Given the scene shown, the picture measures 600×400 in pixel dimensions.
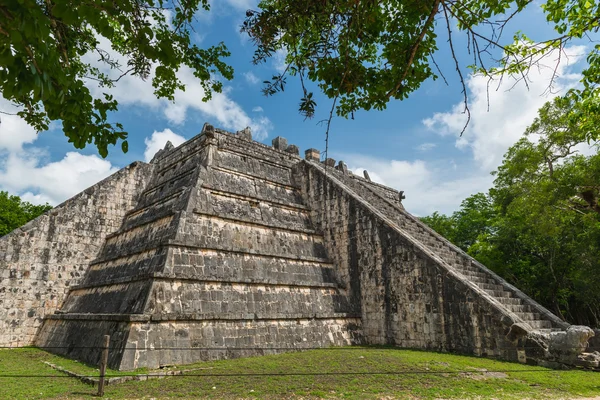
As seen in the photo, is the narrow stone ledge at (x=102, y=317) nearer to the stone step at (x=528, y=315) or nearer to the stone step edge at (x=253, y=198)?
the stone step edge at (x=253, y=198)

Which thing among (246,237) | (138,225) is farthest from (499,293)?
(138,225)

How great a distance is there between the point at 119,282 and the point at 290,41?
9.28 metres

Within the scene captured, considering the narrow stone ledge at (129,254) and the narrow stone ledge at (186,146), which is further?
the narrow stone ledge at (186,146)

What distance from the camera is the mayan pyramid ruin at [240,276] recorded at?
9.70 metres

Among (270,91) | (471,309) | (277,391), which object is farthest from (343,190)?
(270,91)

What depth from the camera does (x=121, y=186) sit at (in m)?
16.3

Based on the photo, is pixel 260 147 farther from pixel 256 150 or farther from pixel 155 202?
pixel 155 202

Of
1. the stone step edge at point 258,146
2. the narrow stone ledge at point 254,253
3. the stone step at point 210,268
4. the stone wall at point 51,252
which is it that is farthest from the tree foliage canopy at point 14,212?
the narrow stone ledge at point 254,253

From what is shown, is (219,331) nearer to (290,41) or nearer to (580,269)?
(290,41)

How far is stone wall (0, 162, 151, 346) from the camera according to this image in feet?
42.3

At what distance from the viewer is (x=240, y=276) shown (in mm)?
11672

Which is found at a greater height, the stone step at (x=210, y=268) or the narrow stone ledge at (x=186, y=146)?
the narrow stone ledge at (x=186, y=146)

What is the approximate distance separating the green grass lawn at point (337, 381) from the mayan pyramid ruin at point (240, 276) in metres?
0.86

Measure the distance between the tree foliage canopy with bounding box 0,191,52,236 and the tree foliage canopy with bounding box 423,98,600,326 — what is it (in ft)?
97.3
